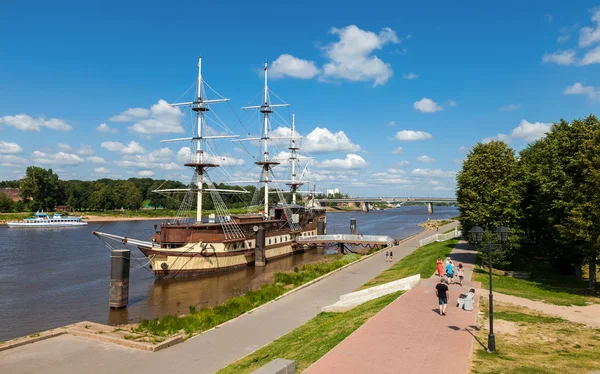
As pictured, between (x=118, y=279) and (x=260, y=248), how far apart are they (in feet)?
71.5

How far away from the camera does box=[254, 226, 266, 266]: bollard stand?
4903cm

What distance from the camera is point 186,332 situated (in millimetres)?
20062

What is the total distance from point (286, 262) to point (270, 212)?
→ 12854mm

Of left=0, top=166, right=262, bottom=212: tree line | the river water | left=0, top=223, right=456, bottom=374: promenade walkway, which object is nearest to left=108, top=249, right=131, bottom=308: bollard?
the river water

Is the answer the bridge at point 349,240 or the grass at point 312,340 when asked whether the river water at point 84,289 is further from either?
the grass at point 312,340

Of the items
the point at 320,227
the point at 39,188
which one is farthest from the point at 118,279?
the point at 39,188

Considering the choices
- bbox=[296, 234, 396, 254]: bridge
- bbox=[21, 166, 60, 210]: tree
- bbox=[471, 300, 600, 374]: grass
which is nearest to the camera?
bbox=[471, 300, 600, 374]: grass

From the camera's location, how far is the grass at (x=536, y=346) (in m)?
11.9

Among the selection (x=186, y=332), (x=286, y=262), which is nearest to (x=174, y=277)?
(x=286, y=262)

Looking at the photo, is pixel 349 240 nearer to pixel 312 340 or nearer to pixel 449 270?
pixel 449 270

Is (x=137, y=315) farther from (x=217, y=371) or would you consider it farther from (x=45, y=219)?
(x=45, y=219)

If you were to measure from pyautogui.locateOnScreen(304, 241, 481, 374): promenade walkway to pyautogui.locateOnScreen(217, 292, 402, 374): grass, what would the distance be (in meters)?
0.65

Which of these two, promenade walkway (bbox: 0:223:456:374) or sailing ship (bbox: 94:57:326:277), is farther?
sailing ship (bbox: 94:57:326:277)

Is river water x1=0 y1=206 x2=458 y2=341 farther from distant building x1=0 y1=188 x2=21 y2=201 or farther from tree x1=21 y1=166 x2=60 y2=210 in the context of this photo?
distant building x1=0 y1=188 x2=21 y2=201
